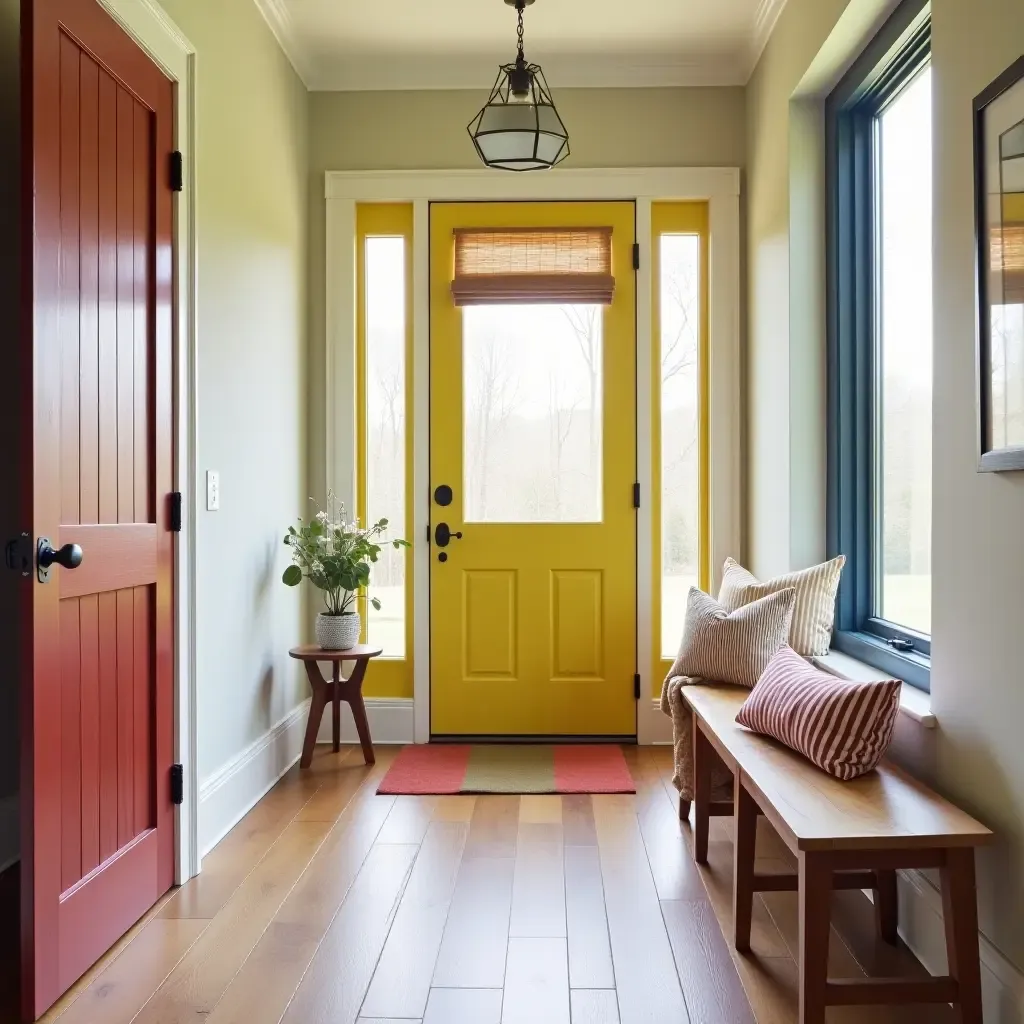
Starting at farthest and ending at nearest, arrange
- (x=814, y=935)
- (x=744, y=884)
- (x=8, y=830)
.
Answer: (x=8, y=830) < (x=744, y=884) < (x=814, y=935)

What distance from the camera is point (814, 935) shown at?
1800 mm

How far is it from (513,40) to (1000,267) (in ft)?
8.84

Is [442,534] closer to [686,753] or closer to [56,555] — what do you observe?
[686,753]

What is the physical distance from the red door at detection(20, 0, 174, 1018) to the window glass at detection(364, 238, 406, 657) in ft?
5.48

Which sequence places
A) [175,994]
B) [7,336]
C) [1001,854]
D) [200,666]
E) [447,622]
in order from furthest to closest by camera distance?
[447,622] → [200,666] → [7,336] → [175,994] → [1001,854]

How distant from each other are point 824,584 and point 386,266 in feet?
7.87

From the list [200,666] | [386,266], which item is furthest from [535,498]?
[200,666]

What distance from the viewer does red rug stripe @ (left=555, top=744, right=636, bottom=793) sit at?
361cm

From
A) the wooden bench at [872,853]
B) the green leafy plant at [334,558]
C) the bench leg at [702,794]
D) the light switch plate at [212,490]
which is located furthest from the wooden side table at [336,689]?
the wooden bench at [872,853]

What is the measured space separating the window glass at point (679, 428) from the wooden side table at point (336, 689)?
133 centimetres

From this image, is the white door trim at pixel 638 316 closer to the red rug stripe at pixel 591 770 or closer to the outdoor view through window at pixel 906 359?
the red rug stripe at pixel 591 770

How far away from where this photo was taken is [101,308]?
2.32 m

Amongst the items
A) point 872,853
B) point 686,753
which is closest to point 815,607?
point 686,753

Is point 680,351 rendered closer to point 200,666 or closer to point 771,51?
point 771,51
